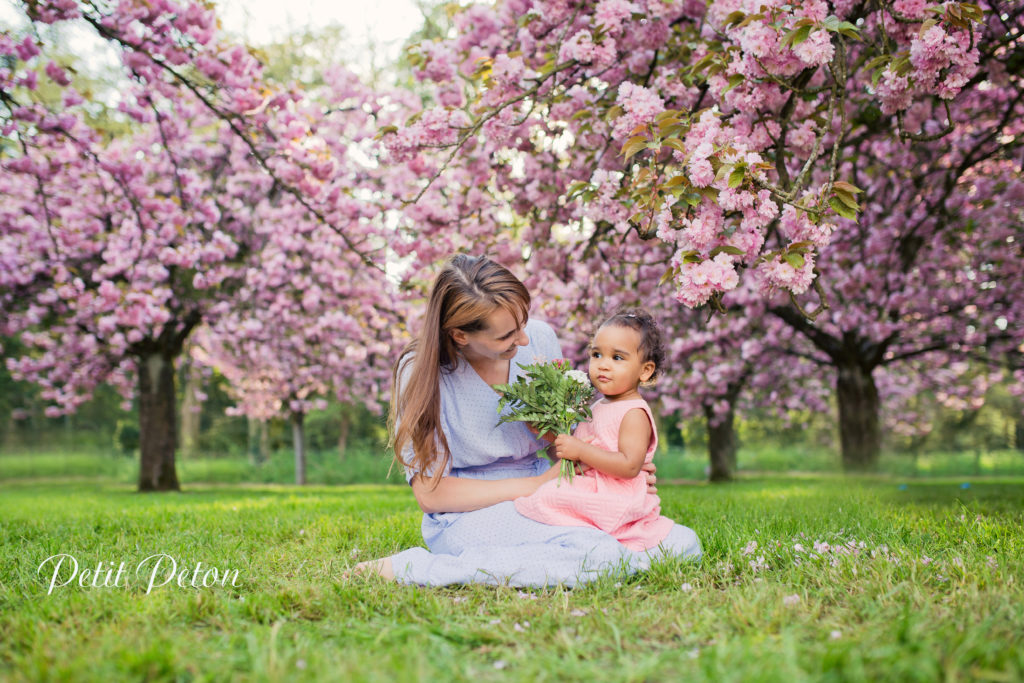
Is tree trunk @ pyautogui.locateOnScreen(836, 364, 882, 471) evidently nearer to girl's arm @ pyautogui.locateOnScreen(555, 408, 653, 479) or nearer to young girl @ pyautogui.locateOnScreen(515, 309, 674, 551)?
young girl @ pyautogui.locateOnScreen(515, 309, 674, 551)

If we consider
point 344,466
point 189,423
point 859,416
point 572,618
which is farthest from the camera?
point 189,423

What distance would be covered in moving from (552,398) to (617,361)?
15.7 inches

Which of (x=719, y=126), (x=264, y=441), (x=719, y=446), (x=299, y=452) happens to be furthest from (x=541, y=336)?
(x=264, y=441)

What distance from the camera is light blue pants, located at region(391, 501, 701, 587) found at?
251 centimetres

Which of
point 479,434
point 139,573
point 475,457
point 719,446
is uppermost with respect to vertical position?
point 479,434

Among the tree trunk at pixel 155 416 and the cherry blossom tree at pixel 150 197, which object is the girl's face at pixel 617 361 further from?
the tree trunk at pixel 155 416

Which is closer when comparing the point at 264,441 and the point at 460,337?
the point at 460,337

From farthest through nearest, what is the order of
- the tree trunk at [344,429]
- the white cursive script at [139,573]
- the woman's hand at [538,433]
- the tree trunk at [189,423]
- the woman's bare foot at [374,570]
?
the tree trunk at [344,429] < the tree trunk at [189,423] < the woman's hand at [538,433] < the woman's bare foot at [374,570] < the white cursive script at [139,573]

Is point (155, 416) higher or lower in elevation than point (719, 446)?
higher

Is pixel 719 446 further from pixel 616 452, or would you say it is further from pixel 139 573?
pixel 139 573

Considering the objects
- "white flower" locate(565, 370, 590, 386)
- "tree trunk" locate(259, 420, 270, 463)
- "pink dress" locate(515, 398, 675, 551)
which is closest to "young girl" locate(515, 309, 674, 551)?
"pink dress" locate(515, 398, 675, 551)

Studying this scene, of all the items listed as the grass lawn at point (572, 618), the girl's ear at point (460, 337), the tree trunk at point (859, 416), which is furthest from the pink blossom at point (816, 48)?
Result: the tree trunk at point (859, 416)

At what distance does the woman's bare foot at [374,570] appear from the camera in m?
2.60

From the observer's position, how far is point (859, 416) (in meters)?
9.88
